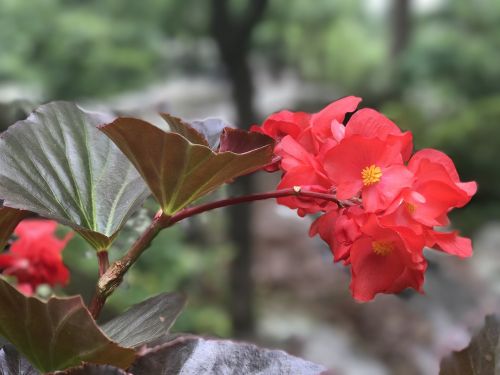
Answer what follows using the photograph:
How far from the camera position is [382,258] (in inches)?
12.0

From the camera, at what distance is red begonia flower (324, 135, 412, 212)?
0.98 feet

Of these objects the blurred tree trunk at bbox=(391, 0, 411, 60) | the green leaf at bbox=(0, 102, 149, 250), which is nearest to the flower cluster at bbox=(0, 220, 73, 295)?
the green leaf at bbox=(0, 102, 149, 250)

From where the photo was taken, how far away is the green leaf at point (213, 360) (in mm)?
259

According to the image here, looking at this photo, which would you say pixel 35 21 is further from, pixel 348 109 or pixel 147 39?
pixel 348 109

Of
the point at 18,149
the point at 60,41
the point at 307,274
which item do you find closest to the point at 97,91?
the point at 60,41

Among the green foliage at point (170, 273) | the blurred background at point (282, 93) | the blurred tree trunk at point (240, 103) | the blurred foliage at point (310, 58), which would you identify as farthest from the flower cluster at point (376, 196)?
the blurred foliage at point (310, 58)

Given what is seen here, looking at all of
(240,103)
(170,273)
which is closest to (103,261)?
(170,273)

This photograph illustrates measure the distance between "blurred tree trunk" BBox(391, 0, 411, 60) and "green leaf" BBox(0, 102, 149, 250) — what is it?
3.90 m

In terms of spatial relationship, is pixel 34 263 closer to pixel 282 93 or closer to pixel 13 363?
pixel 13 363

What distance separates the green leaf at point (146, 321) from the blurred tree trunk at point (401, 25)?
3928mm

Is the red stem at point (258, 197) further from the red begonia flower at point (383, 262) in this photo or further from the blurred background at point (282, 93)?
the blurred background at point (282, 93)

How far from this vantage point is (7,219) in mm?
314

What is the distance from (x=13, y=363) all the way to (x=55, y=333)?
0.04m

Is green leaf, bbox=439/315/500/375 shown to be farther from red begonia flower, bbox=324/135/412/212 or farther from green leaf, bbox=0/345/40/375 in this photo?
green leaf, bbox=0/345/40/375
